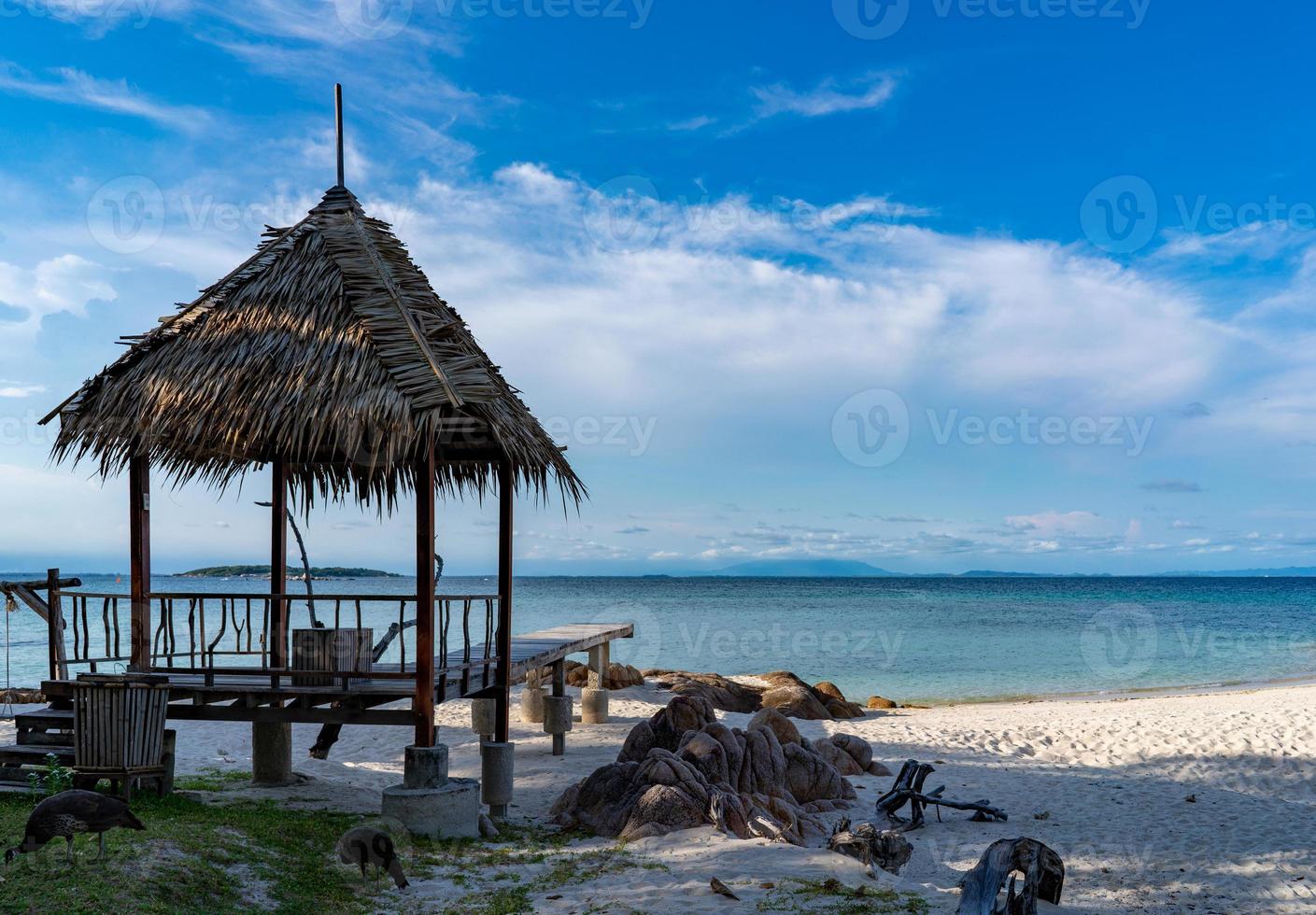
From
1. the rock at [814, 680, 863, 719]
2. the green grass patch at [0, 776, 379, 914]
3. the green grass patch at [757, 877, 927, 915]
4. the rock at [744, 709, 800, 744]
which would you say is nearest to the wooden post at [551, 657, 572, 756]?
the rock at [744, 709, 800, 744]

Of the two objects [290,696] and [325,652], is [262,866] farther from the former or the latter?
[325,652]

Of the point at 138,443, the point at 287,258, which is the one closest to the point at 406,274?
the point at 287,258

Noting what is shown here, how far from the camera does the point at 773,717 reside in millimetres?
12922

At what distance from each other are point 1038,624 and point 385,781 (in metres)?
47.2

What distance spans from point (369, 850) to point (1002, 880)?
4449 millimetres

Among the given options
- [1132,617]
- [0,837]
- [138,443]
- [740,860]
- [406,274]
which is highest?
[406,274]

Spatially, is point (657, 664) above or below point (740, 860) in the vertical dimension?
below

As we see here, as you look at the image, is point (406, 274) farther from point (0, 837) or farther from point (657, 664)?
point (657, 664)

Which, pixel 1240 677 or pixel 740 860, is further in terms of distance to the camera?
pixel 1240 677

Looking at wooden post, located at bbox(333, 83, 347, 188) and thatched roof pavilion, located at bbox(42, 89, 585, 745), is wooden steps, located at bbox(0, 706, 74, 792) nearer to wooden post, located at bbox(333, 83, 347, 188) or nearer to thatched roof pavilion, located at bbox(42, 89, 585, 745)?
thatched roof pavilion, located at bbox(42, 89, 585, 745)

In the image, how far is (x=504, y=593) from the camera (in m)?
10.4

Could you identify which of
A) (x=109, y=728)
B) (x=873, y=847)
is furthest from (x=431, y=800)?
(x=873, y=847)

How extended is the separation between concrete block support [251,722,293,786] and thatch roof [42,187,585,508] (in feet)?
9.54

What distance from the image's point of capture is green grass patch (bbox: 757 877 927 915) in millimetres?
6637
